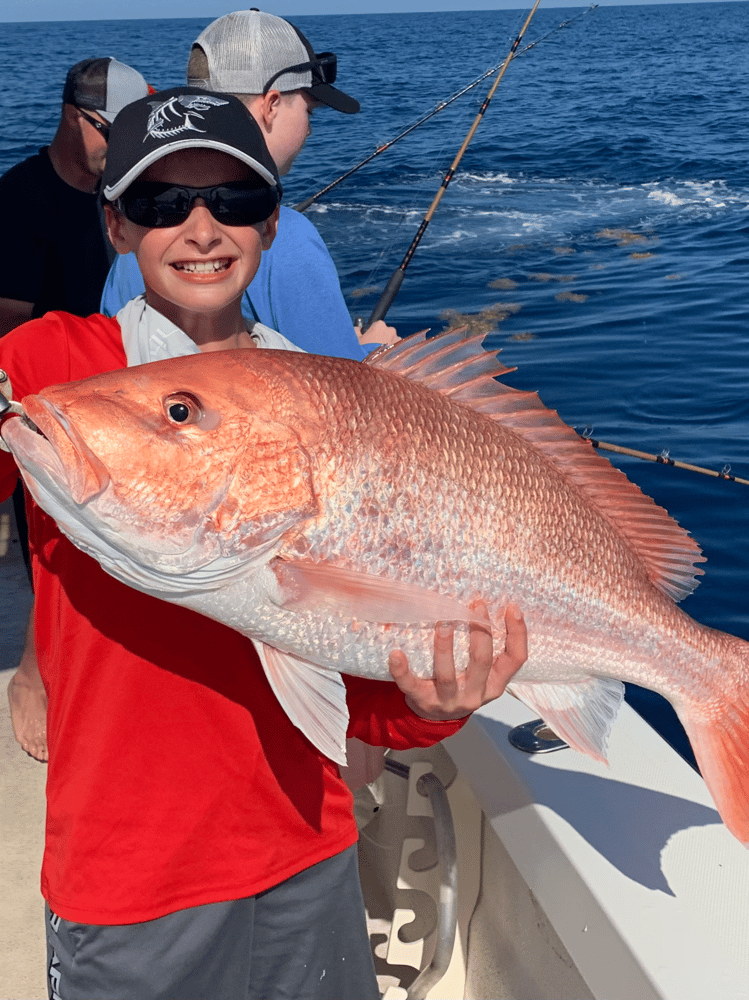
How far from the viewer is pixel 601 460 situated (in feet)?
5.67

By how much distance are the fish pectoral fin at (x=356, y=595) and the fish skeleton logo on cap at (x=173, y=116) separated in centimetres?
73

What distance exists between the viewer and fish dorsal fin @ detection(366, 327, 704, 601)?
60.1 inches

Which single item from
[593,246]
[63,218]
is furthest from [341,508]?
[593,246]

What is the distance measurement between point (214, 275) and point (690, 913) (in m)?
1.43

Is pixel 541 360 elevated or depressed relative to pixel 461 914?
depressed

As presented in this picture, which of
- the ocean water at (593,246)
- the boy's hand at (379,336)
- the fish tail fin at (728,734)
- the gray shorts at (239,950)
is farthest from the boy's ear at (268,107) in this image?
the ocean water at (593,246)

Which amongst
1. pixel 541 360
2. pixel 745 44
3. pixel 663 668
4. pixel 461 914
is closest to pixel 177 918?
pixel 663 668

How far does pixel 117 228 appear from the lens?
5.33ft

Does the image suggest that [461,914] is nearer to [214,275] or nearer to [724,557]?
[214,275]

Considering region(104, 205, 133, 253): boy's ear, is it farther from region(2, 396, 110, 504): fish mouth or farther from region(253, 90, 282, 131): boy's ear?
region(253, 90, 282, 131): boy's ear

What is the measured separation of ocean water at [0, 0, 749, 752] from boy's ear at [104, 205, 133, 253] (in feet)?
11.7

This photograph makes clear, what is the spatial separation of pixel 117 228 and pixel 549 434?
0.81 metres

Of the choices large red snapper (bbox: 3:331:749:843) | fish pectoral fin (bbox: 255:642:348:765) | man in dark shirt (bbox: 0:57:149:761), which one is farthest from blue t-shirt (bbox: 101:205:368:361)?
man in dark shirt (bbox: 0:57:149:761)

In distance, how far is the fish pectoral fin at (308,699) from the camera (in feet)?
4.50
